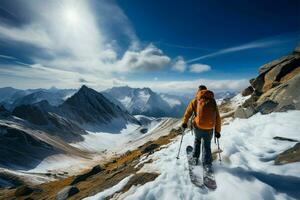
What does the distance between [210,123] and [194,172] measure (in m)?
2.90

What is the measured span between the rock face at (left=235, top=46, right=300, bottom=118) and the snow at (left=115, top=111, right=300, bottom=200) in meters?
7.62

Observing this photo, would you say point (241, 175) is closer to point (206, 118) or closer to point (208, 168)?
point (208, 168)

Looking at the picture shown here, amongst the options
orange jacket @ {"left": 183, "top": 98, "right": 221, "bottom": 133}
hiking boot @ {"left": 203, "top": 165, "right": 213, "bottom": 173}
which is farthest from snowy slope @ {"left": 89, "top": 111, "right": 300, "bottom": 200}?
orange jacket @ {"left": 183, "top": 98, "right": 221, "bottom": 133}

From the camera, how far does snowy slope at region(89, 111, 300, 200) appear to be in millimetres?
9641

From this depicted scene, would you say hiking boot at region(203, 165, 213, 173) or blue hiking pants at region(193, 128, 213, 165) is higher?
blue hiking pants at region(193, 128, 213, 165)

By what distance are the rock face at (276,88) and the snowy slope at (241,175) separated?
7.61 meters

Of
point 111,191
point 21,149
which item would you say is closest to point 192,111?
point 111,191

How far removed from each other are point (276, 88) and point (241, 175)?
2404 cm

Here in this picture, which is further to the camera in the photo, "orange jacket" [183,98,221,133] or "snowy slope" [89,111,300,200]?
"orange jacket" [183,98,221,133]

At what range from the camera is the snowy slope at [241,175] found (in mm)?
9641

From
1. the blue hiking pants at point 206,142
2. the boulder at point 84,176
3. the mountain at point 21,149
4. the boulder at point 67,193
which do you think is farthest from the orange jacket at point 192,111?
the mountain at point 21,149

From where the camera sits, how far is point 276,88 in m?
30.3

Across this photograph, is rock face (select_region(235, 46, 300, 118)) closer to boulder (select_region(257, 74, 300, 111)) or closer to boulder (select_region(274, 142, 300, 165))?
boulder (select_region(257, 74, 300, 111))

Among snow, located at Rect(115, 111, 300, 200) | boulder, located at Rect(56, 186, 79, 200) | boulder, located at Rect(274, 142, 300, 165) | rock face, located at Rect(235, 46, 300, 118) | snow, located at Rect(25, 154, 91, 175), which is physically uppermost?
rock face, located at Rect(235, 46, 300, 118)
